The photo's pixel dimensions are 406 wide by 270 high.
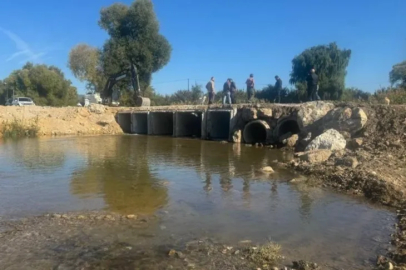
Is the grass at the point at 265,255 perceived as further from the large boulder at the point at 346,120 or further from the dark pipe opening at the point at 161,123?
the dark pipe opening at the point at 161,123

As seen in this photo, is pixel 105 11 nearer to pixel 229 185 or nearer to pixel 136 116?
pixel 136 116

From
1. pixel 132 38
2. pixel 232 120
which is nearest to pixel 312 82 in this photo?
pixel 232 120

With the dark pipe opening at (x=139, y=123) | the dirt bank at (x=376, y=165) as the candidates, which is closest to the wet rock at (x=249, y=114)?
the dirt bank at (x=376, y=165)

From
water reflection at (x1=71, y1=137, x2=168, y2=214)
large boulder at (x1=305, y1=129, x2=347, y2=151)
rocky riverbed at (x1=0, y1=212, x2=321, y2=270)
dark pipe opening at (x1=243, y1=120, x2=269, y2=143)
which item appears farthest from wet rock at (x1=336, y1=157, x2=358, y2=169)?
dark pipe opening at (x1=243, y1=120, x2=269, y2=143)

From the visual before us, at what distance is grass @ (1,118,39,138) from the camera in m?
24.4

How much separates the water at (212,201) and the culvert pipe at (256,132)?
6281mm

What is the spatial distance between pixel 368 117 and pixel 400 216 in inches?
381

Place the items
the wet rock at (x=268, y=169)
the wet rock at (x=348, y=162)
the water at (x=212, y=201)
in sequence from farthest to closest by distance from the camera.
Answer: the wet rock at (x=268, y=169)
the wet rock at (x=348, y=162)
the water at (x=212, y=201)

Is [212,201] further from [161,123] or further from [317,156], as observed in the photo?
[161,123]

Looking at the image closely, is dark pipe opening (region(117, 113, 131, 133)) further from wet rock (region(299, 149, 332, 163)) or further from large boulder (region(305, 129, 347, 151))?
wet rock (region(299, 149, 332, 163))

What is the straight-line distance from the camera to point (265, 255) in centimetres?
512

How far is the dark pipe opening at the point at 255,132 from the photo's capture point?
20.7 meters

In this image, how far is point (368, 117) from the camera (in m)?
15.8

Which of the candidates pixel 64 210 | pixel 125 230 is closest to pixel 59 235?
pixel 125 230
